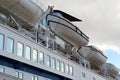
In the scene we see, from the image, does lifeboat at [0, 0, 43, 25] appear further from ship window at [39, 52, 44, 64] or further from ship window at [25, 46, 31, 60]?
ship window at [39, 52, 44, 64]

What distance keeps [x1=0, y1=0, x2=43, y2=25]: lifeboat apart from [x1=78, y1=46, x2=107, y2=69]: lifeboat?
49.2ft

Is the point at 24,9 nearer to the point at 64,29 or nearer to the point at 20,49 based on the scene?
the point at 20,49

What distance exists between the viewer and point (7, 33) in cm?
2139

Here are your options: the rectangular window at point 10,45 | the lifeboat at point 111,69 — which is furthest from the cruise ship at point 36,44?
the lifeboat at point 111,69

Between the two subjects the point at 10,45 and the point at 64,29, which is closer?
the point at 10,45

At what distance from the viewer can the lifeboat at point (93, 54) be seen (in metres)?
41.8

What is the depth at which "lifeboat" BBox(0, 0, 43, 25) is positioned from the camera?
23.9 metres

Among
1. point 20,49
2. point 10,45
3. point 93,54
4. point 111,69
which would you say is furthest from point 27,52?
point 111,69

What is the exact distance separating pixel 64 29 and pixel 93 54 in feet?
34.4

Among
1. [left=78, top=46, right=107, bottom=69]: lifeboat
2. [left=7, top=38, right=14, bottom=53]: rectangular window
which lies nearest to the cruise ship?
[left=7, top=38, right=14, bottom=53]: rectangular window

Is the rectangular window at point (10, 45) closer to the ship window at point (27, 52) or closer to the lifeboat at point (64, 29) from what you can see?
the ship window at point (27, 52)

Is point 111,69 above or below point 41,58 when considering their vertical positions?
above

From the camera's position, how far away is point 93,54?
42.2 m

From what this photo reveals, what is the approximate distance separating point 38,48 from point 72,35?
914 centimetres
